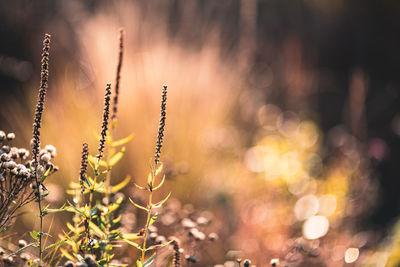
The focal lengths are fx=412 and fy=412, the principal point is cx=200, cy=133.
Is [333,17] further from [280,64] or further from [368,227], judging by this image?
[368,227]

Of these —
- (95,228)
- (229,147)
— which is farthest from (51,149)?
(229,147)

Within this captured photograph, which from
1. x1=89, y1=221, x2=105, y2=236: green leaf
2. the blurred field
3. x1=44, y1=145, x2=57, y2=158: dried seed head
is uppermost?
the blurred field

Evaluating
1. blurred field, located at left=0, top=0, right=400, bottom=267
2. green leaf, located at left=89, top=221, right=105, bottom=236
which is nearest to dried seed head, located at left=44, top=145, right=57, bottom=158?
green leaf, located at left=89, top=221, right=105, bottom=236

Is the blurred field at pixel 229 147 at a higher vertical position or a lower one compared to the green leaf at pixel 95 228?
higher

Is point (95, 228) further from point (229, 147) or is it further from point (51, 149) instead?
point (229, 147)

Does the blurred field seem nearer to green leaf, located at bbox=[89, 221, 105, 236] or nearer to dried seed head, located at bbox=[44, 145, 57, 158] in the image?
green leaf, located at bbox=[89, 221, 105, 236]

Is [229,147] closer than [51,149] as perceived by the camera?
No

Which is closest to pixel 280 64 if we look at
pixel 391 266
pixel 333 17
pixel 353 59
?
pixel 353 59

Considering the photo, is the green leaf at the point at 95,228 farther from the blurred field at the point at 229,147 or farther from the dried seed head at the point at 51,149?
the blurred field at the point at 229,147

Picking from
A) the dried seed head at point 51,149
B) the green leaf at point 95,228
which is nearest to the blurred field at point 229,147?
the green leaf at point 95,228
